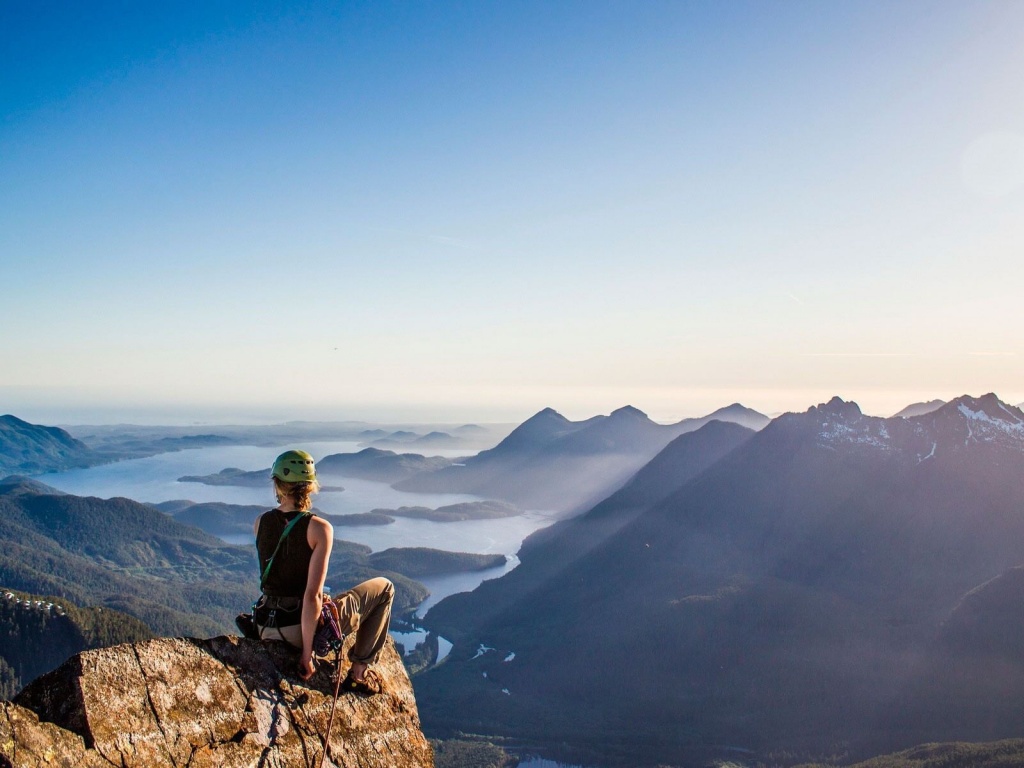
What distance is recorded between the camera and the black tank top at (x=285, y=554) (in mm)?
9250

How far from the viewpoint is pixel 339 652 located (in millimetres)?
9984

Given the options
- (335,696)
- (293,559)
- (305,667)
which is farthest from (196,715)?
(293,559)

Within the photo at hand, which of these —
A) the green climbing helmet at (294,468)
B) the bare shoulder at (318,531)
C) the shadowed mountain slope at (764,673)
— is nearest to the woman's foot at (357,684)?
the bare shoulder at (318,531)

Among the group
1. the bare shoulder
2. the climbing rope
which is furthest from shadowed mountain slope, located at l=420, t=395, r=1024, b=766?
the bare shoulder

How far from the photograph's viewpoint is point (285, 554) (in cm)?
926

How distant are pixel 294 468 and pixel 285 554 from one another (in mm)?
1198

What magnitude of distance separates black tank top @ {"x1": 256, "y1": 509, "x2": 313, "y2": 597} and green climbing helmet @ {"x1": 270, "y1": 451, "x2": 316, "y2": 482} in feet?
1.67

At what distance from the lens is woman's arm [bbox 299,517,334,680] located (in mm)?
8844

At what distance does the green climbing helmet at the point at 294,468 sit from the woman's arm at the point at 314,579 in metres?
0.66

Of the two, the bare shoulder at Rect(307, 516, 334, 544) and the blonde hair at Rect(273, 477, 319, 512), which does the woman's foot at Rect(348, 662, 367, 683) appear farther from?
the blonde hair at Rect(273, 477, 319, 512)

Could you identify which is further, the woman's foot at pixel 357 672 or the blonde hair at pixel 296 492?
the woman's foot at pixel 357 672

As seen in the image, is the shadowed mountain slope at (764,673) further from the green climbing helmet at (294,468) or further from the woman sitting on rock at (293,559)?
the green climbing helmet at (294,468)

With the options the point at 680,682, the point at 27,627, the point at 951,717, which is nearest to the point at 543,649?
the point at 680,682

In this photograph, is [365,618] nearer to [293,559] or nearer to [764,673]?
[293,559]
